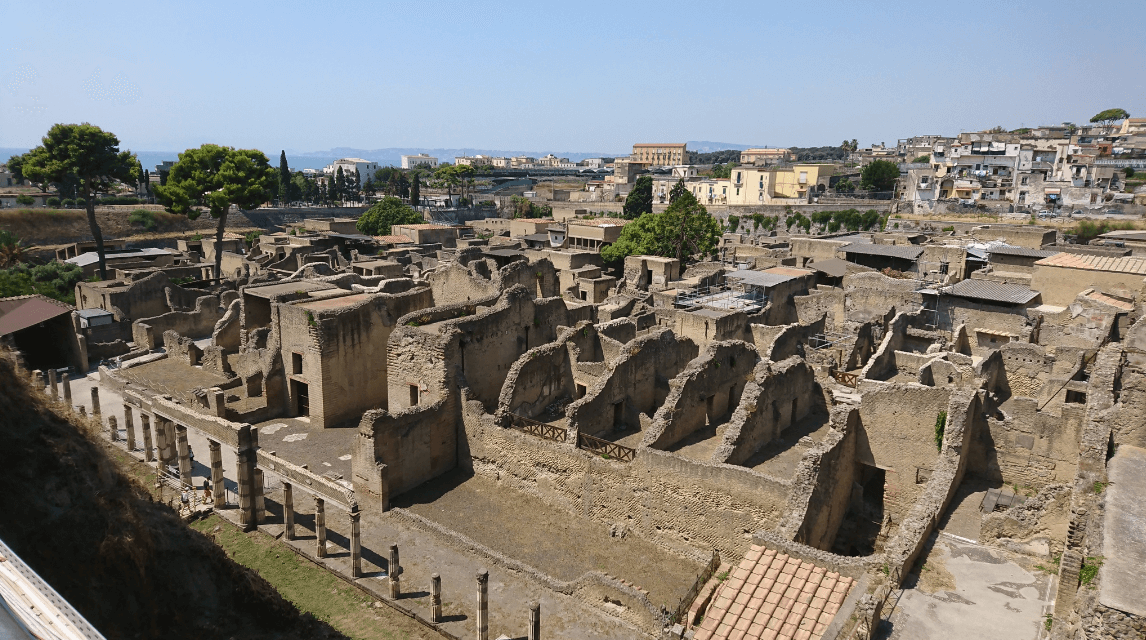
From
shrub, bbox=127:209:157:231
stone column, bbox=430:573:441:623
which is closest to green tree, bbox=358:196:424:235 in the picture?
shrub, bbox=127:209:157:231

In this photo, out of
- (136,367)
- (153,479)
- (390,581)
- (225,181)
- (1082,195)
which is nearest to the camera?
(390,581)

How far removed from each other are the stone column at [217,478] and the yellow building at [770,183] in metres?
97.9

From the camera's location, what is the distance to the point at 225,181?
1964 inches

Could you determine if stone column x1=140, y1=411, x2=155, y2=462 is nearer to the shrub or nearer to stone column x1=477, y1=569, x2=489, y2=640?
stone column x1=477, y1=569, x2=489, y2=640

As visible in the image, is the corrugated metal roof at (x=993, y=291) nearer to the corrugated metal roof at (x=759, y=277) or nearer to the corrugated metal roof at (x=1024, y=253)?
the corrugated metal roof at (x=1024, y=253)

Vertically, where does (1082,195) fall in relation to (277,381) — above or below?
above

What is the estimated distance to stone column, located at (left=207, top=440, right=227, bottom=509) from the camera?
18781mm

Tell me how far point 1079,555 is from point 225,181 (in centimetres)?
5231

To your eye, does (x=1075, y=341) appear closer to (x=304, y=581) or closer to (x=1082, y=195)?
(x=304, y=581)

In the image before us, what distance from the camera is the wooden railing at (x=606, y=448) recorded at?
17.3 meters

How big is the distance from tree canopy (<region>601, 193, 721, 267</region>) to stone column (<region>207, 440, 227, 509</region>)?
40330 mm

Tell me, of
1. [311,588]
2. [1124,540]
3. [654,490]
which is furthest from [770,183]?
[1124,540]

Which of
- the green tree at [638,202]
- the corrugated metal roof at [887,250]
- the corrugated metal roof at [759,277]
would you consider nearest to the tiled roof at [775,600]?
the corrugated metal roof at [759,277]

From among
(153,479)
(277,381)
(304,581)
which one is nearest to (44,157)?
(277,381)
